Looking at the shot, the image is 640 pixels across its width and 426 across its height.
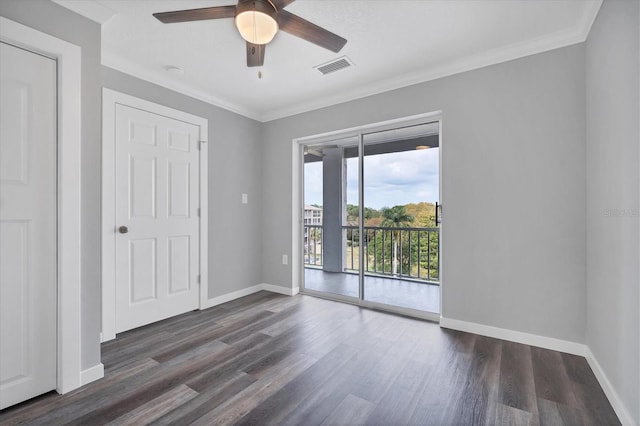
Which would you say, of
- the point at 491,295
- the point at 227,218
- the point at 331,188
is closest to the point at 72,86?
the point at 227,218

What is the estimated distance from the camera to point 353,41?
7.68ft

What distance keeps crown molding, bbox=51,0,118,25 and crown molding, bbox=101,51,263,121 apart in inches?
26.3

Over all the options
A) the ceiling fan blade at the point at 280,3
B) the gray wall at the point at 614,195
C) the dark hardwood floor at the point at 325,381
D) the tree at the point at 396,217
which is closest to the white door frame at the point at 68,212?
the dark hardwood floor at the point at 325,381

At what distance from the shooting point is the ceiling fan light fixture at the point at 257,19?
1.49 metres

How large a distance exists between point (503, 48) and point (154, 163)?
3.34 metres

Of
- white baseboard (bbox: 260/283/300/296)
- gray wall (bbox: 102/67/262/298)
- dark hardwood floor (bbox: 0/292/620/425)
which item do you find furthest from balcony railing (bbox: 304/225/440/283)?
dark hardwood floor (bbox: 0/292/620/425)

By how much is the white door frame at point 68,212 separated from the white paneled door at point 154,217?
2.78 ft

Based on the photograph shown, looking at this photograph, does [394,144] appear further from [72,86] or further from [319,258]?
[72,86]

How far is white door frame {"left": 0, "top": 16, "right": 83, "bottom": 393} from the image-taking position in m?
1.79

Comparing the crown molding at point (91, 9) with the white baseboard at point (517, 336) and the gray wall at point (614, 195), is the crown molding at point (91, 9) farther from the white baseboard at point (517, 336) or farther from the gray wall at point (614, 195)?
the white baseboard at point (517, 336)

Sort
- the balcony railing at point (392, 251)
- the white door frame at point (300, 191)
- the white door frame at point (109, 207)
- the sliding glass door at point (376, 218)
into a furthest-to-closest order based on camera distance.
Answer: the balcony railing at point (392, 251)
the white door frame at point (300, 191)
the sliding glass door at point (376, 218)
the white door frame at point (109, 207)

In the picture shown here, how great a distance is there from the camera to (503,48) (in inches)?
95.6

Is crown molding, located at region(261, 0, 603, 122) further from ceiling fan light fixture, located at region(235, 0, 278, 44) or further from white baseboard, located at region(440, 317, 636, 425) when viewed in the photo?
white baseboard, located at region(440, 317, 636, 425)

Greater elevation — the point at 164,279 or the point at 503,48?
the point at 503,48
